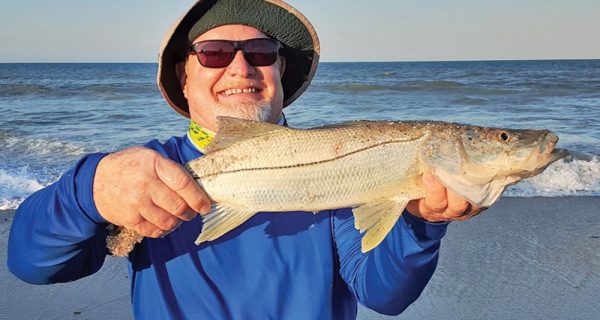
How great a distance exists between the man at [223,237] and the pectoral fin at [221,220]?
91 millimetres

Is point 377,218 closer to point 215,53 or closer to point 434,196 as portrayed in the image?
point 434,196

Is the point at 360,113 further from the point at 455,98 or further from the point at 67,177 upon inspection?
the point at 67,177

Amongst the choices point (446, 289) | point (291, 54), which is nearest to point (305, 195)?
point (291, 54)

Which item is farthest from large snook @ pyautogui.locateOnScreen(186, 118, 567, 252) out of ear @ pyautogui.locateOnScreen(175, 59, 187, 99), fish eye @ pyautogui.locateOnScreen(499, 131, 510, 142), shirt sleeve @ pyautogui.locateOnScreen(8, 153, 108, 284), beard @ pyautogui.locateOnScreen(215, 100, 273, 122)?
ear @ pyautogui.locateOnScreen(175, 59, 187, 99)

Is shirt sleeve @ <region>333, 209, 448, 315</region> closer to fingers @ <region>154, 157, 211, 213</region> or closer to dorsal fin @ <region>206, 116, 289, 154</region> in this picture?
dorsal fin @ <region>206, 116, 289, 154</region>

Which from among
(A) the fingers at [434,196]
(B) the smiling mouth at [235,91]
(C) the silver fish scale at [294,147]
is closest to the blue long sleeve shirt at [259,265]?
(A) the fingers at [434,196]

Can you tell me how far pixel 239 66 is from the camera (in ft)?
10.5

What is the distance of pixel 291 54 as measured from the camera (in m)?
3.84

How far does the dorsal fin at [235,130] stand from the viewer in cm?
260

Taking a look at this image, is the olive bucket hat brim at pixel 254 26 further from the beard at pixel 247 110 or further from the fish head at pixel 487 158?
the fish head at pixel 487 158

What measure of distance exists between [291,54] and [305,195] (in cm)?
155

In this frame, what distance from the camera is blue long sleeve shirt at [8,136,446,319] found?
2.49m

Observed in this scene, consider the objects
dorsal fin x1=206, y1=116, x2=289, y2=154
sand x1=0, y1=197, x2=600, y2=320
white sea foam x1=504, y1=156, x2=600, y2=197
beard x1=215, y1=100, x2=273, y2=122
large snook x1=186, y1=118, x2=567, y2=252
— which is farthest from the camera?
white sea foam x1=504, y1=156, x2=600, y2=197

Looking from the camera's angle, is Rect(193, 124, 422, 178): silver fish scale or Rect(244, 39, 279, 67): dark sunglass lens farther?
Rect(244, 39, 279, 67): dark sunglass lens
